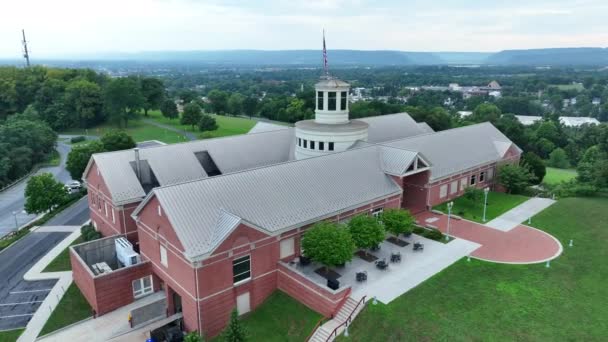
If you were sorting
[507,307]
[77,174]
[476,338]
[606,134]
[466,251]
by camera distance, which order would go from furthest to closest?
[77,174], [606,134], [466,251], [507,307], [476,338]

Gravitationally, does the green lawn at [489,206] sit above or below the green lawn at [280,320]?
above

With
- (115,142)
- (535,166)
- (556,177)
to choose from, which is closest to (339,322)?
(535,166)

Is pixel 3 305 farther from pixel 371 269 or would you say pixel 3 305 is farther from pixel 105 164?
pixel 371 269

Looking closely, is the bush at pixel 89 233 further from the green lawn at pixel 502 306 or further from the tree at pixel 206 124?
the tree at pixel 206 124

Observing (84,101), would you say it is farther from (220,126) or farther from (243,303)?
(243,303)

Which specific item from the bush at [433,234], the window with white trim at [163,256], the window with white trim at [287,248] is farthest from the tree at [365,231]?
the window with white trim at [163,256]

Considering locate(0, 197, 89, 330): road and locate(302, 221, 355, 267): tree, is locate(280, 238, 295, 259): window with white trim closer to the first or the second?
locate(302, 221, 355, 267): tree

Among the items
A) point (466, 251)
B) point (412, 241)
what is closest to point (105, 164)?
point (412, 241)
